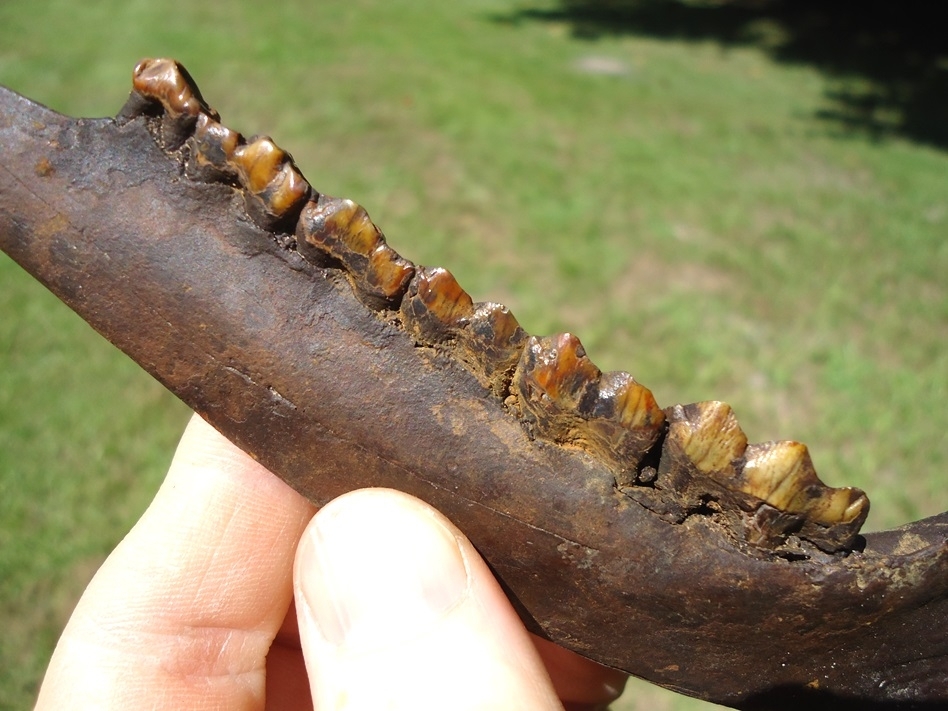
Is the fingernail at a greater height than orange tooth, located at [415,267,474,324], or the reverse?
orange tooth, located at [415,267,474,324]

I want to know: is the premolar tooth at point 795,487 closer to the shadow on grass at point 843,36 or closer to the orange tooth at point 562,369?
the orange tooth at point 562,369

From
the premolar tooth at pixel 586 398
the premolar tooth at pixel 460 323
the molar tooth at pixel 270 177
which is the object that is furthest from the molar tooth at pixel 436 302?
the molar tooth at pixel 270 177

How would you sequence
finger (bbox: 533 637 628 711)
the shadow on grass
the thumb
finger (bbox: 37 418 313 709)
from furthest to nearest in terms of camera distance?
the shadow on grass, finger (bbox: 533 637 628 711), finger (bbox: 37 418 313 709), the thumb

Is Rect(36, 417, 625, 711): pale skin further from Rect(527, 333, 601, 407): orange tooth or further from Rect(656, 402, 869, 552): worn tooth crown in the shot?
Rect(656, 402, 869, 552): worn tooth crown

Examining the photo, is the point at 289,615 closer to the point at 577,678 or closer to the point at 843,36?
the point at 577,678

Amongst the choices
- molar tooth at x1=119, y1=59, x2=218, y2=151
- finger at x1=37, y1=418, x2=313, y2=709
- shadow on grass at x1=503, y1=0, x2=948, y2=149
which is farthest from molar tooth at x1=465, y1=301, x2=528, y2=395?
shadow on grass at x1=503, y1=0, x2=948, y2=149

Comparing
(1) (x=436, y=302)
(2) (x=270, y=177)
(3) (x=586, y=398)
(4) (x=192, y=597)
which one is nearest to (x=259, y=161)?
(2) (x=270, y=177)

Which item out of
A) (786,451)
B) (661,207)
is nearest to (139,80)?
(786,451)
